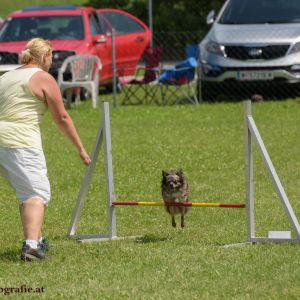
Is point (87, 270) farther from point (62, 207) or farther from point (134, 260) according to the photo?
point (62, 207)

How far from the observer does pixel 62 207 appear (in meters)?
11.4

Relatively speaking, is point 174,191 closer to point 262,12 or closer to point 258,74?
point 258,74

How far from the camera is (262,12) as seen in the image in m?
19.7

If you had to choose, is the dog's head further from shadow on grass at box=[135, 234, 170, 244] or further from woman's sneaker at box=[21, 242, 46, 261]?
woman's sneaker at box=[21, 242, 46, 261]

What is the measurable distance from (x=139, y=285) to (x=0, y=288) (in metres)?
0.91

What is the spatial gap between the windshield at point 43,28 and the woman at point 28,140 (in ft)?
42.9

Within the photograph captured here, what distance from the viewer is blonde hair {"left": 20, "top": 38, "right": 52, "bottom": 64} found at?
27.9 ft

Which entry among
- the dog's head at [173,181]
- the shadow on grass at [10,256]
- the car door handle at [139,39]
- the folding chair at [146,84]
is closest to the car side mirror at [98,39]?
the folding chair at [146,84]

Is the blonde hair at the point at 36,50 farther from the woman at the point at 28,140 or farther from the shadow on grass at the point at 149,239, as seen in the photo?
the shadow on grass at the point at 149,239

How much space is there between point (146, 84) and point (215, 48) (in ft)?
7.04

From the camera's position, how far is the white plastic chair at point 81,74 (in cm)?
1984

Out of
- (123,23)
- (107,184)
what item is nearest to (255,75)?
(123,23)

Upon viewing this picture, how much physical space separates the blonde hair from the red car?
12056mm

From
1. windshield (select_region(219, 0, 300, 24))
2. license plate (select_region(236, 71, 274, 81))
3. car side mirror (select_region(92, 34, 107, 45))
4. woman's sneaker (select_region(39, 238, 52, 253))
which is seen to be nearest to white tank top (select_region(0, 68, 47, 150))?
woman's sneaker (select_region(39, 238, 52, 253))
